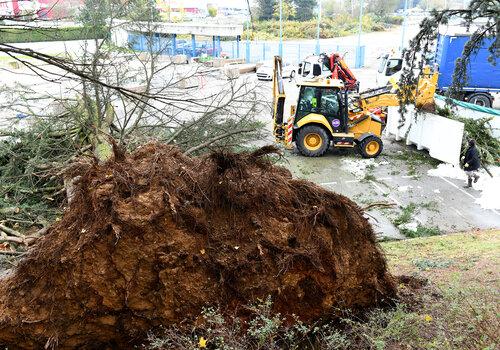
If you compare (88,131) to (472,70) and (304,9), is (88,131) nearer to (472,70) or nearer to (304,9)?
(472,70)

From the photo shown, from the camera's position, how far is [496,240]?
8.19 meters

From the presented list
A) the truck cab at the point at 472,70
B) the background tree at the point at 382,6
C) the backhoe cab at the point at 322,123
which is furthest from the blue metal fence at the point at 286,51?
the backhoe cab at the point at 322,123

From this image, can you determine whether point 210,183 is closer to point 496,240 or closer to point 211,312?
point 211,312

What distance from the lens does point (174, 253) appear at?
184 inches

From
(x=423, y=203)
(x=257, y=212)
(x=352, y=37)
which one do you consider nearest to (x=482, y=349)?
(x=257, y=212)

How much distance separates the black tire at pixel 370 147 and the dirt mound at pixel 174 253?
8.41m

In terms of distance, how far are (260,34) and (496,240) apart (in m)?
36.4

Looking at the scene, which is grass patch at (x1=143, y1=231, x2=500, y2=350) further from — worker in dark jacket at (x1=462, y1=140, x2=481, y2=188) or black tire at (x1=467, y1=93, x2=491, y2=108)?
black tire at (x1=467, y1=93, x2=491, y2=108)

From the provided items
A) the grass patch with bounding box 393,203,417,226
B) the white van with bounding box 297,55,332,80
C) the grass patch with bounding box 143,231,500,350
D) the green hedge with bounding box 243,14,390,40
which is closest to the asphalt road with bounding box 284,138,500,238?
the grass patch with bounding box 393,203,417,226

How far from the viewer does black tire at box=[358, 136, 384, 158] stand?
13344mm

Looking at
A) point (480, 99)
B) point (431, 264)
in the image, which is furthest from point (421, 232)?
point (480, 99)

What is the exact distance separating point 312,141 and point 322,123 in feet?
2.14

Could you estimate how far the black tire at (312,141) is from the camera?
13.3 meters

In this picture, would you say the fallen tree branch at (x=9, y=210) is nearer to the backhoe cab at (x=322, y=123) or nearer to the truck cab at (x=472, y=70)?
the backhoe cab at (x=322, y=123)
